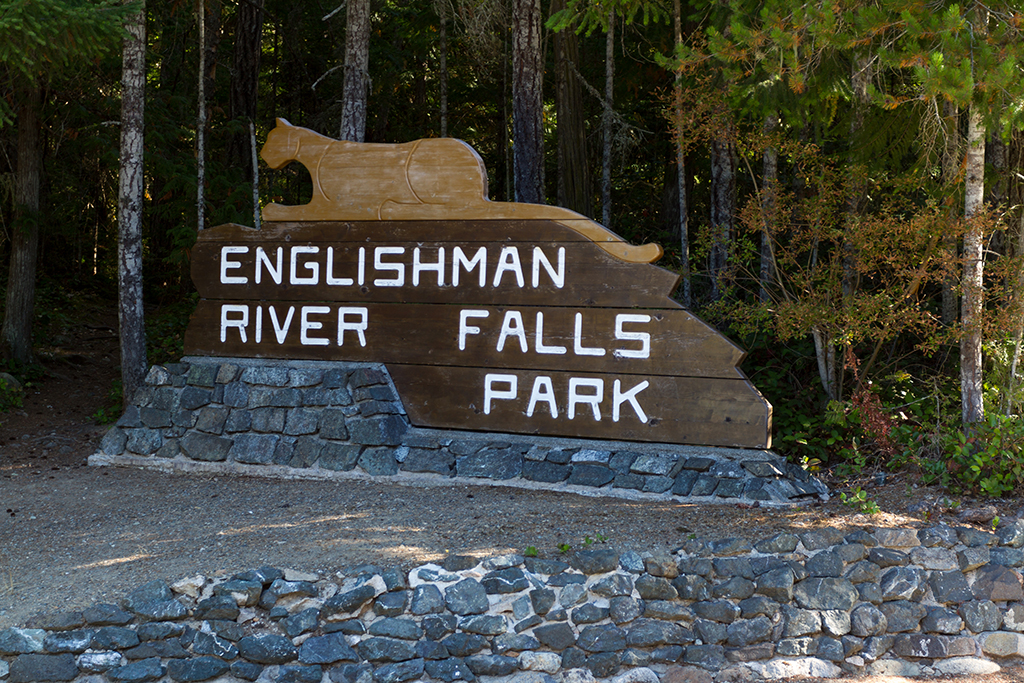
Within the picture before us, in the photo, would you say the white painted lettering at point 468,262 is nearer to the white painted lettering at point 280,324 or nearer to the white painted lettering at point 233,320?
the white painted lettering at point 280,324

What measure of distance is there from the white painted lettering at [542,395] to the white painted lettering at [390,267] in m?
1.37

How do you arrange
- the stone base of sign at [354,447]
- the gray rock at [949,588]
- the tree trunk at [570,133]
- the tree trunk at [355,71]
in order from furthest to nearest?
1. the tree trunk at [570,133]
2. the tree trunk at [355,71]
3. the stone base of sign at [354,447]
4. the gray rock at [949,588]

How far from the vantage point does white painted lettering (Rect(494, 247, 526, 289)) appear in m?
6.31

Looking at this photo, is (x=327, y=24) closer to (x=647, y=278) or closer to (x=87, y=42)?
(x=87, y=42)

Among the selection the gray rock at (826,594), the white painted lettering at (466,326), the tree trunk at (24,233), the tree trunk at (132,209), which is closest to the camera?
the gray rock at (826,594)

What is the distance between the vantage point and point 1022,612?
4.74m

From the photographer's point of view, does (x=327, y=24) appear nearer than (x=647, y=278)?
No

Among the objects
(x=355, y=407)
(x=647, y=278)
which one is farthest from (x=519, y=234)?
(x=355, y=407)

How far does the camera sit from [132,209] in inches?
346

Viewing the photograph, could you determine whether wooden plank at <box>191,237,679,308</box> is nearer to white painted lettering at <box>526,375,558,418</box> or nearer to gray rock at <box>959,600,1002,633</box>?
white painted lettering at <box>526,375,558,418</box>

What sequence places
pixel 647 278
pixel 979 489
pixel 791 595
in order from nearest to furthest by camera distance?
pixel 791 595
pixel 979 489
pixel 647 278

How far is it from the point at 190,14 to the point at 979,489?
45.0ft

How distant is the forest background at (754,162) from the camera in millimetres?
5875

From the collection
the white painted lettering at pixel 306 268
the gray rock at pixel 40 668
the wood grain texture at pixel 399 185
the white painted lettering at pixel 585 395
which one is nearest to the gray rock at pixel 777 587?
the white painted lettering at pixel 585 395
